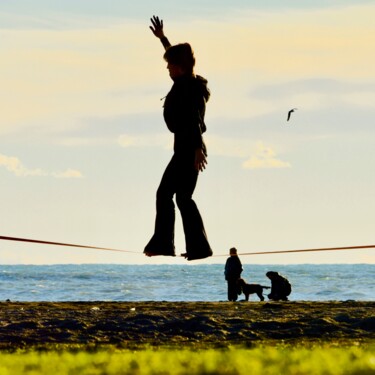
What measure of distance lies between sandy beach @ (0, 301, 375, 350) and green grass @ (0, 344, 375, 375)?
15.2 feet

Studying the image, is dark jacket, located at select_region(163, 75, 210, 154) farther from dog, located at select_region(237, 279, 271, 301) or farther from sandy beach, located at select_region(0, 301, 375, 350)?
dog, located at select_region(237, 279, 271, 301)

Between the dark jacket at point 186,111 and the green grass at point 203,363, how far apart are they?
7.74 feet

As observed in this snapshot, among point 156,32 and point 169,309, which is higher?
point 156,32

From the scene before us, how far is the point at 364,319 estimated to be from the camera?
17.3m

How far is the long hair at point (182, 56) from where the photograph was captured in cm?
1066

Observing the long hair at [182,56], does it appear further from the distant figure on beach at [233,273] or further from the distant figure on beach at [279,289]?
the distant figure on beach at [279,289]

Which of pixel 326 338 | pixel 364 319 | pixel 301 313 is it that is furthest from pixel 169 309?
pixel 326 338

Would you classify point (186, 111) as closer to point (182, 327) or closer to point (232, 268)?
point (182, 327)

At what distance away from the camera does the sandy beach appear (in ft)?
49.3

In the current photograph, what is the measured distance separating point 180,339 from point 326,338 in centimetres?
193

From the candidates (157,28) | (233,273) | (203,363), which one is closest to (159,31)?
(157,28)

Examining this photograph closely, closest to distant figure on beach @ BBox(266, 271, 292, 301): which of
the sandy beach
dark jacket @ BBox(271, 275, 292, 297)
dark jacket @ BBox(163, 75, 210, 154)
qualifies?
dark jacket @ BBox(271, 275, 292, 297)

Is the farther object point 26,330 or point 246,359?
point 26,330

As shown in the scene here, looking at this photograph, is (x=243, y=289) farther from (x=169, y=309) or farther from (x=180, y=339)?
(x=180, y=339)
